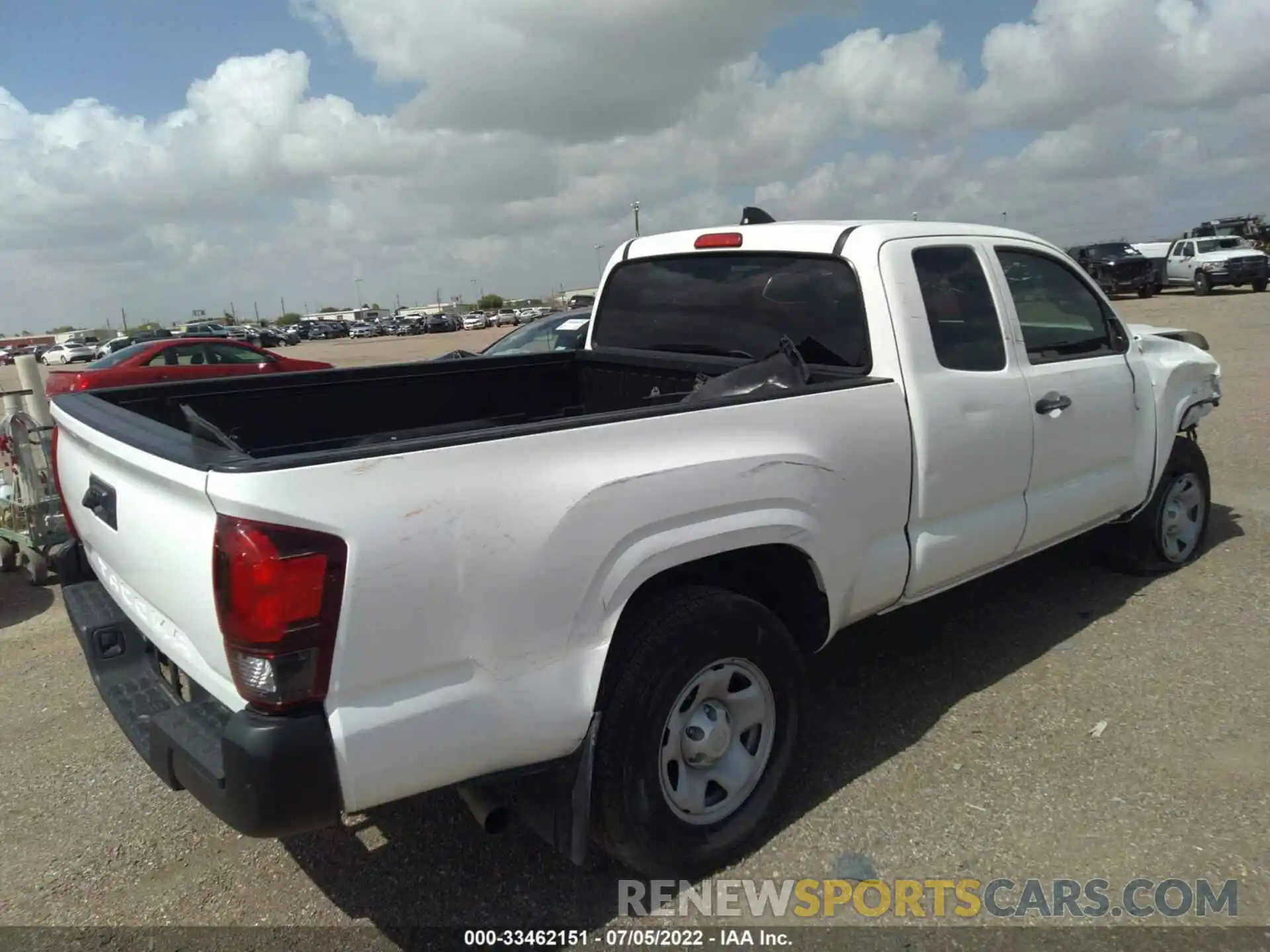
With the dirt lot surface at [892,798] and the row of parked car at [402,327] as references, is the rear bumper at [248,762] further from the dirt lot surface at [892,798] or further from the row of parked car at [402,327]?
the row of parked car at [402,327]

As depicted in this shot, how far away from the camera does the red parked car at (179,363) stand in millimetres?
15930

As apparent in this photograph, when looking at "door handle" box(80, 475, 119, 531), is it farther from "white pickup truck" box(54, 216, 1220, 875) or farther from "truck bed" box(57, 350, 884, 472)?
"truck bed" box(57, 350, 884, 472)

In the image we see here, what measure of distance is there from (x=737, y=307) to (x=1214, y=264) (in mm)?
31851

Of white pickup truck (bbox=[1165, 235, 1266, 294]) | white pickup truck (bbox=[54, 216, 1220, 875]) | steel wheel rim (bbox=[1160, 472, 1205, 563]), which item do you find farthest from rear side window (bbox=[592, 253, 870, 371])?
white pickup truck (bbox=[1165, 235, 1266, 294])

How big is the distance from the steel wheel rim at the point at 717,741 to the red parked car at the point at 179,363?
1376 centimetres

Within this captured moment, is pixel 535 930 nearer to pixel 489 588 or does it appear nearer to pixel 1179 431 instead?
pixel 489 588

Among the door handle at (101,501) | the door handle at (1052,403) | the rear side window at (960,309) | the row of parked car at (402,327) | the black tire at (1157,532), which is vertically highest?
the rear side window at (960,309)

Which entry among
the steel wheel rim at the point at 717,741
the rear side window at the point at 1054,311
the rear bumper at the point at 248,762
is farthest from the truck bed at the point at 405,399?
the rear side window at the point at 1054,311

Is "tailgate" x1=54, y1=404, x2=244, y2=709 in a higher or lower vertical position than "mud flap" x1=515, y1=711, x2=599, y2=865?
higher

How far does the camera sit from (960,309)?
12.1 ft

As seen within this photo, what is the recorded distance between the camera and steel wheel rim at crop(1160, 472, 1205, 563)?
509 centimetres

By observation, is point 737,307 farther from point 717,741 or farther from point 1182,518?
point 1182,518

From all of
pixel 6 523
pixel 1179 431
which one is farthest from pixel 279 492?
pixel 6 523

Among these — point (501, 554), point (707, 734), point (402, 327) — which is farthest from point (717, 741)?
point (402, 327)
